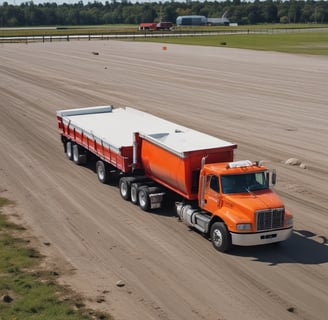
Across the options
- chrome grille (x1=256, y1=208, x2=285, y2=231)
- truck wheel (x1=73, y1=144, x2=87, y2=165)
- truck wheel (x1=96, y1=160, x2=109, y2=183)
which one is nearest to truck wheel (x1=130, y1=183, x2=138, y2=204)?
truck wheel (x1=96, y1=160, x2=109, y2=183)

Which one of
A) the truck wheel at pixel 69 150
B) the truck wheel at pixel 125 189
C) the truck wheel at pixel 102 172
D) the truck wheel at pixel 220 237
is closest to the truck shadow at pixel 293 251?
the truck wheel at pixel 220 237

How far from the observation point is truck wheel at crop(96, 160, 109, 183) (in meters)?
23.3

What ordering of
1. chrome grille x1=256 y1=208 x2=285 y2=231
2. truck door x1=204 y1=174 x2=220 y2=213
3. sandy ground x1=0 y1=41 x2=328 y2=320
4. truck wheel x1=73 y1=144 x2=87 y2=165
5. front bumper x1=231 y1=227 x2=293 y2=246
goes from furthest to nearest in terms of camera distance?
1. truck wheel x1=73 y1=144 x2=87 y2=165
2. truck door x1=204 y1=174 x2=220 y2=213
3. front bumper x1=231 y1=227 x2=293 y2=246
4. chrome grille x1=256 y1=208 x2=285 y2=231
5. sandy ground x1=0 y1=41 x2=328 y2=320

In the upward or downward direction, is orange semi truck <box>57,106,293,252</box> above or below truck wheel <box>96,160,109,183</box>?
above

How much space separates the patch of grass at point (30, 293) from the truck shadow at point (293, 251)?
16.6ft

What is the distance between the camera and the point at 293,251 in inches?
667

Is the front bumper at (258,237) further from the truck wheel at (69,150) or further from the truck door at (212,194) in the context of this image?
the truck wheel at (69,150)

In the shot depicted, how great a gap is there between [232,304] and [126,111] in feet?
49.5

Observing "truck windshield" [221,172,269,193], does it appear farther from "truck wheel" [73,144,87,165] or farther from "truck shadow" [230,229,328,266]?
"truck wheel" [73,144,87,165]

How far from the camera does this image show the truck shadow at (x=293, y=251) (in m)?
16.3

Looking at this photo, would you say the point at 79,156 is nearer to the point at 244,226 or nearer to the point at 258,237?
the point at 244,226

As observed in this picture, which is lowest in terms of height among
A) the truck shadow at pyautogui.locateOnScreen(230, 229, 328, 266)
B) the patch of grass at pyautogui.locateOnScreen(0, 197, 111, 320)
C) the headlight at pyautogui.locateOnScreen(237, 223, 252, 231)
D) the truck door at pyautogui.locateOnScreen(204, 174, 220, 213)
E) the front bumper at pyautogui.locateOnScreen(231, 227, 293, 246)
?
the truck shadow at pyautogui.locateOnScreen(230, 229, 328, 266)

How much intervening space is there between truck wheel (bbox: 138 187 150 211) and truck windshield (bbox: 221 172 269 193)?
147 inches

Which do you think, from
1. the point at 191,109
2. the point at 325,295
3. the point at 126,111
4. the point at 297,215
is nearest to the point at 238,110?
the point at 191,109
